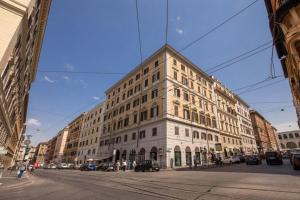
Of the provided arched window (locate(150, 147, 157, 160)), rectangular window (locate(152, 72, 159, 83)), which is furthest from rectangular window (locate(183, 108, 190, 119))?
arched window (locate(150, 147, 157, 160))

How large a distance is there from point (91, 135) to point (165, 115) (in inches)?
1371

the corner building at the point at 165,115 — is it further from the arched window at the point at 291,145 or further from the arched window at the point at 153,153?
the arched window at the point at 291,145

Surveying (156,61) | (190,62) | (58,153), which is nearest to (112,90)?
(156,61)

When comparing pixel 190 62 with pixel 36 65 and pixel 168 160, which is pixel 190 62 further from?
pixel 36 65

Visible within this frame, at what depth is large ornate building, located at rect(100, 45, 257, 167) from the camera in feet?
97.8

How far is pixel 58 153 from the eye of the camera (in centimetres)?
8119

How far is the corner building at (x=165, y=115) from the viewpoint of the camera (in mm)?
29562

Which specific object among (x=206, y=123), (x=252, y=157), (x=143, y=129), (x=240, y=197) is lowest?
(x=240, y=197)

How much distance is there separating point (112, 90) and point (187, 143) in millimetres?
28914

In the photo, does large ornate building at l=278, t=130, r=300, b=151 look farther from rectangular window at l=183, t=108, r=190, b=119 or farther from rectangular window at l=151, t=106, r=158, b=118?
rectangular window at l=151, t=106, r=158, b=118

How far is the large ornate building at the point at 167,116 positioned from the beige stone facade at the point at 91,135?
424cm

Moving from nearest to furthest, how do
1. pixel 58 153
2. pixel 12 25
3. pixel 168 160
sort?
1. pixel 12 25
2. pixel 168 160
3. pixel 58 153

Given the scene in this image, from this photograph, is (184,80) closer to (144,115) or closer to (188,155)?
(144,115)

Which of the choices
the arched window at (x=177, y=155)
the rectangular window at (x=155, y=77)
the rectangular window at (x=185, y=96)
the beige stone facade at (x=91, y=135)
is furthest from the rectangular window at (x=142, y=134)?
the beige stone facade at (x=91, y=135)
